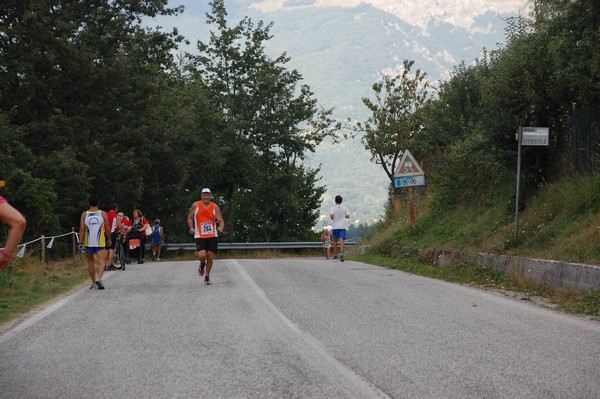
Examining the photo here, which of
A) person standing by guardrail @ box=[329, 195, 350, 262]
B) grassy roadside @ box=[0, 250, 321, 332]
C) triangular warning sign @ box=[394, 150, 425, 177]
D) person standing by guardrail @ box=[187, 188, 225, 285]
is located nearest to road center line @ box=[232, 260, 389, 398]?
grassy roadside @ box=[0, 250, 321, 332]

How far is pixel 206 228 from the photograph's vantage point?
1653cm

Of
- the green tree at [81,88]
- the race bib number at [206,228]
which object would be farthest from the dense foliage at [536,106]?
the green tree at [81,88]

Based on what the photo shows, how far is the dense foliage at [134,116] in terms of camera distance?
34.9m

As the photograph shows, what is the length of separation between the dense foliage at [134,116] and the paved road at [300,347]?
16476 millimetres

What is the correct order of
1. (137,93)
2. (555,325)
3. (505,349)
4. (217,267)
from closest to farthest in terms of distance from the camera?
(505,349)
(555,325)
(217,267)
(137,93)

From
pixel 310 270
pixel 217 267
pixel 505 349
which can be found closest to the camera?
pixel 505 349

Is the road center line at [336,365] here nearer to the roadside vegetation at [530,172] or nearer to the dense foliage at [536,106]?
the roadside vegetation at [530,172]

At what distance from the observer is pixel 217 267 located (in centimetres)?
2170

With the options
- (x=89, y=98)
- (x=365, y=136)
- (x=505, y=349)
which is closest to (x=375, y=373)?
(x=505, y=349)

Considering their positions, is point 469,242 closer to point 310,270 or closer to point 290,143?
point 310,270

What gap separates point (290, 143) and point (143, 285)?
156 ft

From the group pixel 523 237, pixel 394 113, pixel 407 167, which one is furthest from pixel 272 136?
pixel 523 237

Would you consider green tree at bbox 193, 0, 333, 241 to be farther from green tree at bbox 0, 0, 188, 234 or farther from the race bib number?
the race bib number

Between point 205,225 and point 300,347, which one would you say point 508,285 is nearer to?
point 205,225
